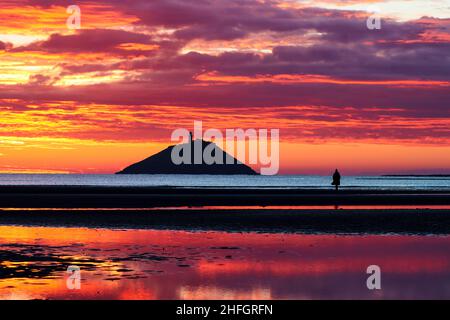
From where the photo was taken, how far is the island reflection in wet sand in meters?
19.4

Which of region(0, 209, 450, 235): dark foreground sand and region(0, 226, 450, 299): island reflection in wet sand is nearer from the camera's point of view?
region(0, 226, 450, 299): island reflection in wet sand

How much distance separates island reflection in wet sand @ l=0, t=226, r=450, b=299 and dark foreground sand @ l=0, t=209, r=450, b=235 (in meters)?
4.15

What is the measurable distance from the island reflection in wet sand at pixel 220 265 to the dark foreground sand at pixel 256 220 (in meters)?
4.15

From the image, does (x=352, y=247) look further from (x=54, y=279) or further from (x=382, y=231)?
(x=54, y=279)

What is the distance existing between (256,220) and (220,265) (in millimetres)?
20848

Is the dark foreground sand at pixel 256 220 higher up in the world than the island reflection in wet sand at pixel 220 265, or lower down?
higher up

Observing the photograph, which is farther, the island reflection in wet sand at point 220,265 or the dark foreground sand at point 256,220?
the dark foreground sand at point 256,220

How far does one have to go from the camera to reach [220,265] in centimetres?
2425

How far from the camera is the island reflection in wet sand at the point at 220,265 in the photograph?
19.4 meters

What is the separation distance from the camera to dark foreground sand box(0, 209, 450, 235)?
3914cm

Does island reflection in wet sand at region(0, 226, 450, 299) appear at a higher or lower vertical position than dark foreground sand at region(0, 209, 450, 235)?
lower

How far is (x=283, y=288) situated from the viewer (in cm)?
2012
